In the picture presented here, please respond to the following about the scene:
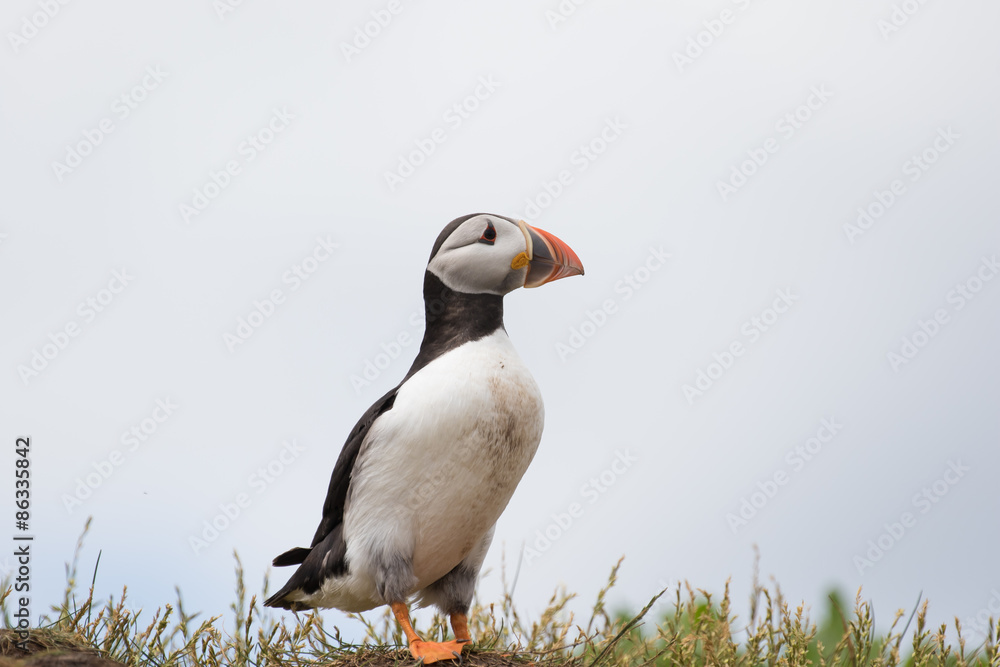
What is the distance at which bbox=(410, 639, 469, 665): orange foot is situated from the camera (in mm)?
5203

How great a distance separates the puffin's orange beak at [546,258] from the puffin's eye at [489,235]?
0.19m

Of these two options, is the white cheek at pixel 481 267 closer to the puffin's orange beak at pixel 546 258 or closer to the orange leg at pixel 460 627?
the puffin's orange beak at pixel 546 258

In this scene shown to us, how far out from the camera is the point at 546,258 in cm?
566

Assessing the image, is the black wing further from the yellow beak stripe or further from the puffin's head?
the yellow beak stripe

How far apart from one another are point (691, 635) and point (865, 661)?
109 centimetres

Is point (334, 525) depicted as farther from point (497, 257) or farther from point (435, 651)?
point (497, 257)

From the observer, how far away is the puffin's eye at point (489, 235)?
5.67 metres

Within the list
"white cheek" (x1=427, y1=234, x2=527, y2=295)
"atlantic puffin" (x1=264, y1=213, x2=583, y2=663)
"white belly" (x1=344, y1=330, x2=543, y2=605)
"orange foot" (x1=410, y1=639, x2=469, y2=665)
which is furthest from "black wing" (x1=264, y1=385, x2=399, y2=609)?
"white cheek" (x1=427, y1=234, x2=527, y2=295)

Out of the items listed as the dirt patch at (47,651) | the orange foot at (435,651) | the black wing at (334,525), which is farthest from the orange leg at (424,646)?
the dirt patch at (47,651)


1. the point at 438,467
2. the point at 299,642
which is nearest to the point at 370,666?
the point at 299,642

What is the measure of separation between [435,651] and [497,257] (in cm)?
238

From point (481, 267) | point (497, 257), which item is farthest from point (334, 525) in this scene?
point (497, 257)

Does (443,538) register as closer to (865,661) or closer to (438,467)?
(438,467)

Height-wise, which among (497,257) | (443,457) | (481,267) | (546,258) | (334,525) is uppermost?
(546,258)
